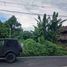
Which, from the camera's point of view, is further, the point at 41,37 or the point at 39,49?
the point at 41,37

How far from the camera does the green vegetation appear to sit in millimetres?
24353

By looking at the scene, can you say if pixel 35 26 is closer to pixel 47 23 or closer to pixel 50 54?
pixel 47 23

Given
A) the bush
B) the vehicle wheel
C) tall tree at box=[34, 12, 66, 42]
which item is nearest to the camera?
the vehicle wheel

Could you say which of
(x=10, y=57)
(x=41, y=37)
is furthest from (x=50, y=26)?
(x=10, y=57)

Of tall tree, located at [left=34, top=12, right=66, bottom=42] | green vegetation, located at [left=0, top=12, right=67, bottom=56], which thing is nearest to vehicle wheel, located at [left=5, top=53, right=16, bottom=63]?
green vegetation, located at [left=0, top=12, right=67, bottom=56]

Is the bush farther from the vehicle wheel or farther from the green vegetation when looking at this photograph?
the vehicle wheel

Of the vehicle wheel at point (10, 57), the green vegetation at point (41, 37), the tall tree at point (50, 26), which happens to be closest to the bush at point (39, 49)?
the green vegetation at point (41, 37)

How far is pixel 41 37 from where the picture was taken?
91.2 feet

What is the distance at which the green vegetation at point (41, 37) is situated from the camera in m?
24.4

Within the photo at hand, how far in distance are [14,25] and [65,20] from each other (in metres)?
19.7

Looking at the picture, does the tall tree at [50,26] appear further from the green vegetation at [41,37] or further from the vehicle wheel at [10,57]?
the vehicle wheel at [10,57]

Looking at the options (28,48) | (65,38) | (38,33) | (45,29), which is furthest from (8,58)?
(65,38)

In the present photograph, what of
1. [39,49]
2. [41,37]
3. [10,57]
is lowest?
[10,57]

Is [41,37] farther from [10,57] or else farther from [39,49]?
[10,57]
